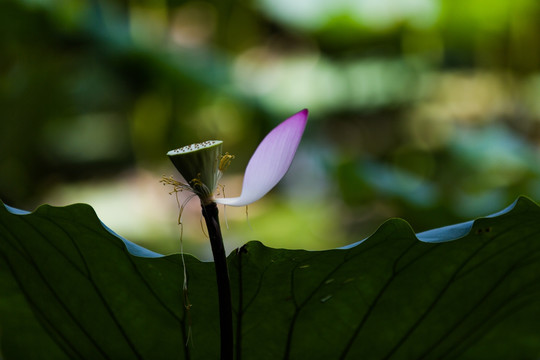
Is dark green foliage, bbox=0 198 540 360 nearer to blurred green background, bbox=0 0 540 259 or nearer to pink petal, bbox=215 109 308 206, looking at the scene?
pink petal, bbox=215 109 308 206

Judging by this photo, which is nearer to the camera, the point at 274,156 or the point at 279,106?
the point at 274,156

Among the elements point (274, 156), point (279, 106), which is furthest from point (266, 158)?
point (279, 106)

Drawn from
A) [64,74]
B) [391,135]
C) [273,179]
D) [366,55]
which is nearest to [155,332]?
[273,179]

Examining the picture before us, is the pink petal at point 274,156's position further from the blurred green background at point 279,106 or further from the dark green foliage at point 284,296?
the blurred green background at point 279,106

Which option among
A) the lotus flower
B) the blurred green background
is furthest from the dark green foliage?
the blurred green background

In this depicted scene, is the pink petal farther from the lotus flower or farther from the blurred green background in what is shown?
the blurred green background

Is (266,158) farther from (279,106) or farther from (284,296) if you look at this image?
(279,106)

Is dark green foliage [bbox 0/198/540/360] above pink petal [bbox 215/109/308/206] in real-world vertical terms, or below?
below

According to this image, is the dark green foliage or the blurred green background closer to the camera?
the dark green foliage

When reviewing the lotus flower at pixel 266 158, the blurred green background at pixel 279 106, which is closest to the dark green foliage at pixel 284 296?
the lotus flower at pixel 266 158

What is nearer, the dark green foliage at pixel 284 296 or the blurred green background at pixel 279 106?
the dark green foliage at pixel 284 296
